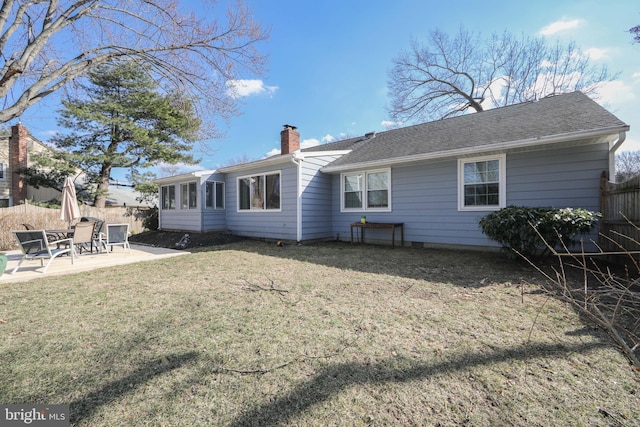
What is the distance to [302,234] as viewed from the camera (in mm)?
9172

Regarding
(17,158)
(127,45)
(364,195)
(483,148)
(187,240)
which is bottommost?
(187,240)

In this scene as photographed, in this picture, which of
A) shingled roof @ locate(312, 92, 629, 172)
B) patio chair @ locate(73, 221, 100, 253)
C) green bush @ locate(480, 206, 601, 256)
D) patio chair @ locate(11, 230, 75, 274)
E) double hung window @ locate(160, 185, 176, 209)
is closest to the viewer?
green bush @ locate(480, 206, 601, 256)

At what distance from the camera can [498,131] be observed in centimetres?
736

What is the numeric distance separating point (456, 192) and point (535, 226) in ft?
8.50

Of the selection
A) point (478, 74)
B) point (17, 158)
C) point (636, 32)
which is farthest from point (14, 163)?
point (636, 32)

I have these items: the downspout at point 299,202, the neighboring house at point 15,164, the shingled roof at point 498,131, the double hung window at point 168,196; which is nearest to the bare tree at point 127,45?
the downspout at point 299,202

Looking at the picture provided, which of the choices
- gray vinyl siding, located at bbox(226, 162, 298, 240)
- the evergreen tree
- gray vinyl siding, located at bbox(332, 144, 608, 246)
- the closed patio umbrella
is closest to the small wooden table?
gray vinyl siding, located at bbox(332, 144, 608, 246)

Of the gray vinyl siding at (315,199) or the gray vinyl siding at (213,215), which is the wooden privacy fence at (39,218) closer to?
the gray vinyl siding at (213,215)

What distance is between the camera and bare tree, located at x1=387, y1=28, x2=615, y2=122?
16.3m

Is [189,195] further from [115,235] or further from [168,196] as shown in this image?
[115,235]

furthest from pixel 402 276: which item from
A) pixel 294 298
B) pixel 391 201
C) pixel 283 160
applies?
pixel 283 160

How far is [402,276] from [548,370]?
2.84 metres

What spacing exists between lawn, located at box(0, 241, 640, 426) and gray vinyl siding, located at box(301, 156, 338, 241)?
5003 mm

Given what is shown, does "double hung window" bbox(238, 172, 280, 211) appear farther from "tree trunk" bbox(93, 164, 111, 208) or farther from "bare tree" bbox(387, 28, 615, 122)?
"bare tree" bbox(387, 28, 615, 122)
